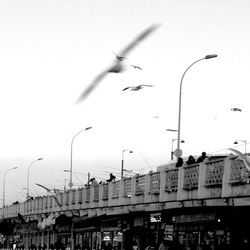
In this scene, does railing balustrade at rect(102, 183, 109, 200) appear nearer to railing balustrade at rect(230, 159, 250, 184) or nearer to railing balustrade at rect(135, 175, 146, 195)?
railing balustrade at rect(135, 175, 146, 195)

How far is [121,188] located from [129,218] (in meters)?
9.25

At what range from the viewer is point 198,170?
27250 mm

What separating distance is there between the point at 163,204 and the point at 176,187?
3.63 m

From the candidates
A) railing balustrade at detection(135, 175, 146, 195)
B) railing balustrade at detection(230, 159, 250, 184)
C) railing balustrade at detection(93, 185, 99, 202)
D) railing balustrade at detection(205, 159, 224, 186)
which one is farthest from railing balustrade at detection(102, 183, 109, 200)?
railing balustrade at detection(230, 159, 250, 184)

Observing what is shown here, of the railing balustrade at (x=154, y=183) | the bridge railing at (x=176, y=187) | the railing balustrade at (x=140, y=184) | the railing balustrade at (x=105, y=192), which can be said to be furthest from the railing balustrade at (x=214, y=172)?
the railing balustrade at (x=105, y=192)

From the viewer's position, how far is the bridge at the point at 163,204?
25.5 m

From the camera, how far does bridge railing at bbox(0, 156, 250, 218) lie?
24484 mm

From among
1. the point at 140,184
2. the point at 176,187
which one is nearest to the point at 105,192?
the point at 140,184

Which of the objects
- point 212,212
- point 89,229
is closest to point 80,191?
point 89,229

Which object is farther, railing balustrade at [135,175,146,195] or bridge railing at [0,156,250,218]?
railing balustrade at [135,175,146,195]

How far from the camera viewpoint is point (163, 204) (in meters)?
33.5

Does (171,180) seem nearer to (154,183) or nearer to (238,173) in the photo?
(154,183)

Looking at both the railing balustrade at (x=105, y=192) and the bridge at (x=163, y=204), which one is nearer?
the bridge at (x=163, y=204)

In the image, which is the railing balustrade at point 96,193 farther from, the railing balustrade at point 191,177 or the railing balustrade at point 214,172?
the railing balustrade at point 214,172
